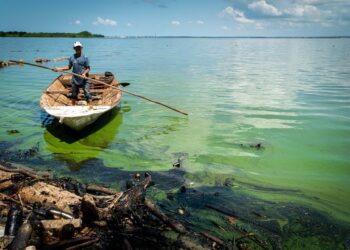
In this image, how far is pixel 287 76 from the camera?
2489cm

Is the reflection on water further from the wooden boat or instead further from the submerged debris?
the submerged debris

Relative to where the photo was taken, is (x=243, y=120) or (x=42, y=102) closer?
(x=42, y=102)

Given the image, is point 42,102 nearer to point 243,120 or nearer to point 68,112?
point 68,112

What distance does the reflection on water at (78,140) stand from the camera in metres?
8.62

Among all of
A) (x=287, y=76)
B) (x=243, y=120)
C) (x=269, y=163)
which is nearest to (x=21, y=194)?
(x=269, y=163)

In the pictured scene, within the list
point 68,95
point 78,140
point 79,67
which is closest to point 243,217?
point 78,140

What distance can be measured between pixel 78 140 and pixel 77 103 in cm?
294

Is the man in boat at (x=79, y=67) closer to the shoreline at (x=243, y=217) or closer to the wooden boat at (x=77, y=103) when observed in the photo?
the wooden boat at (x=77, y=103)

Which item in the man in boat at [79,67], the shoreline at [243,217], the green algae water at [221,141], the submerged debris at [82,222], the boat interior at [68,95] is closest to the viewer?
the submerged debris at [82,222]

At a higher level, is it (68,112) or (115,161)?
(68,112)

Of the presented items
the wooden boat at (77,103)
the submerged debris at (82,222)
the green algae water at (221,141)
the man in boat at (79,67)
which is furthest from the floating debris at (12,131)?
the submerged debris at (82,222)

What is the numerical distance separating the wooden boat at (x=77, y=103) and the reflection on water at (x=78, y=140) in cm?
58

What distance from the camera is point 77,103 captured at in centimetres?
1228

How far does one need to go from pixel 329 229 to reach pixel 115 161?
550cm
